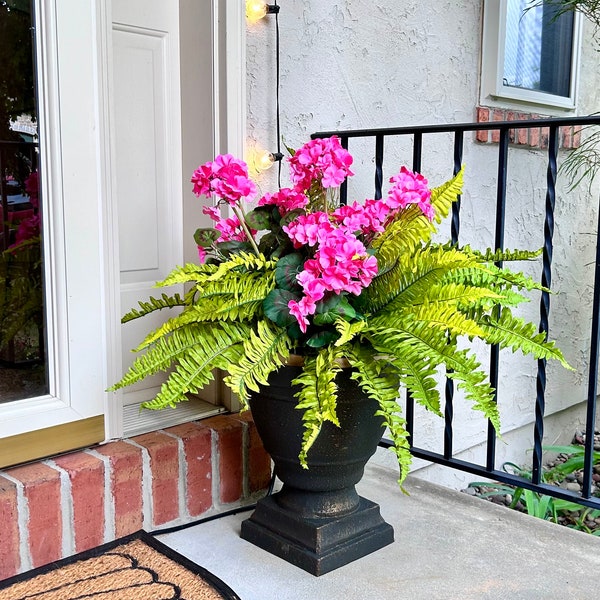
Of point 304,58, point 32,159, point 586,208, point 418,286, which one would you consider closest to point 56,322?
point 32,159

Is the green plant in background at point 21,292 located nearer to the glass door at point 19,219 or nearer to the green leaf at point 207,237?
the glass door at point 19,219

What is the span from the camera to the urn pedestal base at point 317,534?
145cm

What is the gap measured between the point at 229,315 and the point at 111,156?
525mm

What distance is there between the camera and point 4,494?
4.48ft

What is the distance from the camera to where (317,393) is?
50.2 inches

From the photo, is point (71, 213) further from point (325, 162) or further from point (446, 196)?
point (446, 196)

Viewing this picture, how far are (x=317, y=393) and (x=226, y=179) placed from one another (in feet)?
1.54

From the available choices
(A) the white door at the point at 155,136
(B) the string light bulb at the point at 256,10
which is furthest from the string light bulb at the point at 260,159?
(B) the string light bulb at the point at 256,10

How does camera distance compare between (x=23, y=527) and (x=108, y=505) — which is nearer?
(x=23, y=527)

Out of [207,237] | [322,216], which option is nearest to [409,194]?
[322,216]

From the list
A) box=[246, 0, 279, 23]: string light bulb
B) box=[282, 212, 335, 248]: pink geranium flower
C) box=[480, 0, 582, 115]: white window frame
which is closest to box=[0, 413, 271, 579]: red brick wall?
box=[282, 212, 335, 248]: pink geranium flower

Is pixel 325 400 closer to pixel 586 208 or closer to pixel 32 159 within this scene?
pixel 32 159

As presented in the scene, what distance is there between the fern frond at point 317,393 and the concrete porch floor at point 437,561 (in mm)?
308

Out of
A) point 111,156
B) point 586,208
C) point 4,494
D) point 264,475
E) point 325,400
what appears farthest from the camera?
point 586,208
